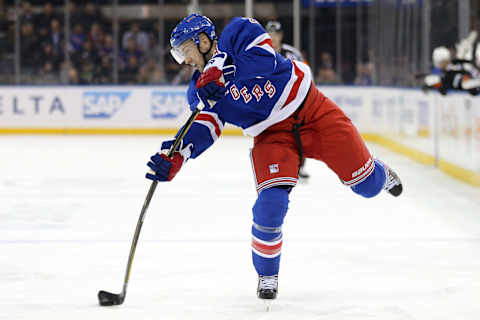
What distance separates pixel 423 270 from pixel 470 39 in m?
3.67

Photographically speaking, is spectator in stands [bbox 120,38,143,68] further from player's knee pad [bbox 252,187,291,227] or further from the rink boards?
player's knee pad [bbox 252,187,291,227]

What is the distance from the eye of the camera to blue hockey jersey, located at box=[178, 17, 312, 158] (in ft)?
9.18

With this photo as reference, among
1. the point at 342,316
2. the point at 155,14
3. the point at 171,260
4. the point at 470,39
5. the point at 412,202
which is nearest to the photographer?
the point at 342,316

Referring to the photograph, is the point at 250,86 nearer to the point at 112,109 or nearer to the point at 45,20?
the point at 112,109

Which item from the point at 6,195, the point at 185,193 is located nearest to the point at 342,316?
the point at 185,193

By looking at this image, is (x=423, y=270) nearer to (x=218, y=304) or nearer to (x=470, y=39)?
(x=218, y=304)

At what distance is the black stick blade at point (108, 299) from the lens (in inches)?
114

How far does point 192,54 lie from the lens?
114 inches

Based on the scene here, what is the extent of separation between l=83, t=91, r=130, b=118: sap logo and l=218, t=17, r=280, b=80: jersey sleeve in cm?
924

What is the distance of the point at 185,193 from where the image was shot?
6090 millimetres

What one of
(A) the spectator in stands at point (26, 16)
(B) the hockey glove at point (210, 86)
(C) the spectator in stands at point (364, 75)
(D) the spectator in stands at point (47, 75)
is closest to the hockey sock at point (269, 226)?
(B) the hockey glove at point (210, 86)

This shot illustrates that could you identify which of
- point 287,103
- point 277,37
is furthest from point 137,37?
point 287,103

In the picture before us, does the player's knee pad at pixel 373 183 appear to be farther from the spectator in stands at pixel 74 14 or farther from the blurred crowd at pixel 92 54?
the spectator in stands at pixel 74 14

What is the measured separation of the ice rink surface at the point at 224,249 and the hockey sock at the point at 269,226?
0.17m
